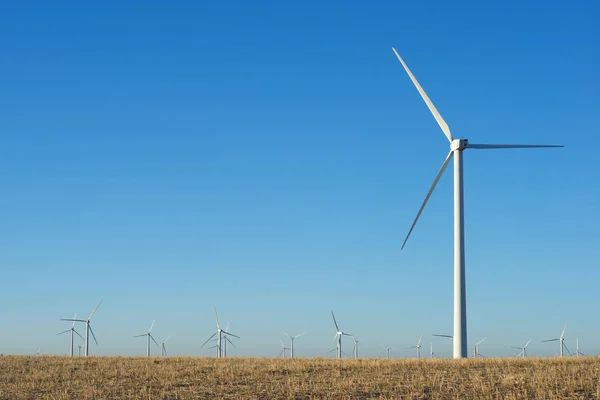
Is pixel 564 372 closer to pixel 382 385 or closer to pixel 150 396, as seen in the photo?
pixel 382 385

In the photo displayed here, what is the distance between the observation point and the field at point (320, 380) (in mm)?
33406

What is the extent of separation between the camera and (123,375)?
148 ft

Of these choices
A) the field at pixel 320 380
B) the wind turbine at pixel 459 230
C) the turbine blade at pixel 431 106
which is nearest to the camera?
the field at pixel 320 380

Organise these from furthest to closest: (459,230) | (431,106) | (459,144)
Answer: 1. (431,106)
2. (459,144)
3. (459,230)

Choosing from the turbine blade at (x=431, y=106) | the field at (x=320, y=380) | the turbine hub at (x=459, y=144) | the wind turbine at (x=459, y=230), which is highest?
the turbine blade at (x=431, y=106)

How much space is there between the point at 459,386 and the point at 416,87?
132 ft

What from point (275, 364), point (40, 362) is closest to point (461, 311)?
point (275, 364)

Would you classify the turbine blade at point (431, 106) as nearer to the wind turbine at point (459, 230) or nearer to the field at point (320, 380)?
the wind turbine at point (459, 230)

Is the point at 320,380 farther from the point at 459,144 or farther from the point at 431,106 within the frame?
the point at 431,106

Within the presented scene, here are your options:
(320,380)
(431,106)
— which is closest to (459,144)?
(431,106)

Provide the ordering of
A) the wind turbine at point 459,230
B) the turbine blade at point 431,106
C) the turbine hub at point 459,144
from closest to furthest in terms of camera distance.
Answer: the wind turbine at point 459,230, the turbine hub at point 459,144, the turbine blade at point 431,106

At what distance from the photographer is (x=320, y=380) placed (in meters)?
39.2

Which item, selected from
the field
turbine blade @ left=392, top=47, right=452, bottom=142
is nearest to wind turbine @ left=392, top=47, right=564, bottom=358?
turbine blade @ left=392, top=47, right=452, bottom=142

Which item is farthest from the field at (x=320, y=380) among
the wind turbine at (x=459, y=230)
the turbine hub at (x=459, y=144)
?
the turbine hub at (x=459, y=144)
